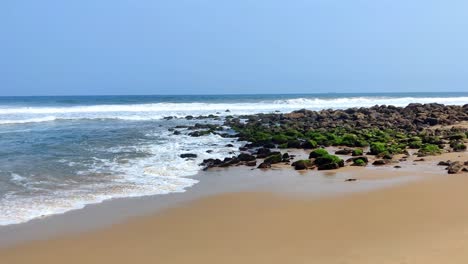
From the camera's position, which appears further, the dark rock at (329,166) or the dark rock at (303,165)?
the dark rock at (303,165)

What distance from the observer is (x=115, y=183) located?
11508 millimetres

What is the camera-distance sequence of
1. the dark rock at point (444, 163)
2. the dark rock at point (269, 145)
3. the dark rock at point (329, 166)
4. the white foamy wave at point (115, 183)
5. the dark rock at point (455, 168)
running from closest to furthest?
1. the white foamy wave at point (115, 183)
2. the dark rock at point (455, 168)
3. the dark rock at point (444, 163)
4. the dark rock at point (329, 166)
5. the dark rock at point (269, 145)

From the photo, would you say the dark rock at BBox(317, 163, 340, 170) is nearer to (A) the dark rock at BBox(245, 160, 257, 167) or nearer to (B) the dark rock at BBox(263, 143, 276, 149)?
(A) the dark rock at BBox(245, 160, 257, 167)

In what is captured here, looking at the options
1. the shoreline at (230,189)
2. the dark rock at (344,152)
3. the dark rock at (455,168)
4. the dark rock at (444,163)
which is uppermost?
the dark rock at (455,168)

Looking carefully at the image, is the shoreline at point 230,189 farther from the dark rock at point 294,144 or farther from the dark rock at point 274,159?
the dark rock at point 294,144

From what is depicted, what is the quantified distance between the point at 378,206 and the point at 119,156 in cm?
1018

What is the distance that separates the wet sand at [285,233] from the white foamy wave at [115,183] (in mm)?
1625

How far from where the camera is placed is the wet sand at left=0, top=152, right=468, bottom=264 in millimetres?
6188

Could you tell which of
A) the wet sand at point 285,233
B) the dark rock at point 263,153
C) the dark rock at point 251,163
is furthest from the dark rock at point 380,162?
the wet sand at point 285,233

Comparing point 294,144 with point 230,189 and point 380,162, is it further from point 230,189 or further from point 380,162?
point 230,189

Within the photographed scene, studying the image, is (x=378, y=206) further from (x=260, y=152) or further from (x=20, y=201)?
(x=260, y=152)

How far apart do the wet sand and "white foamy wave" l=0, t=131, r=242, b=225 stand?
1.63 m

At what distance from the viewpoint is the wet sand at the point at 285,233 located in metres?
6.19

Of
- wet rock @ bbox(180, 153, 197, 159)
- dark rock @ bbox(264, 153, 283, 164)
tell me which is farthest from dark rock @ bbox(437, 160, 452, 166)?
wet rock @ bbox(180, 153, 197, 159)
